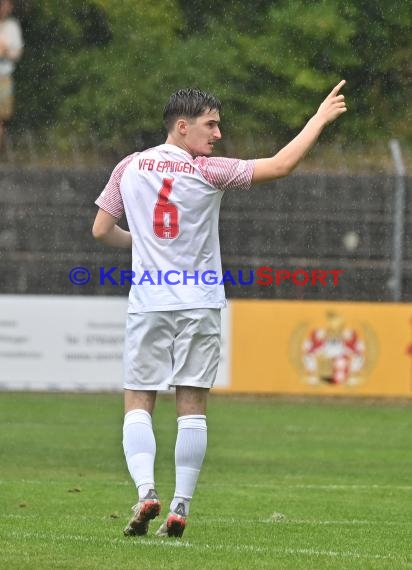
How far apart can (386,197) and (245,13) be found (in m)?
3.17

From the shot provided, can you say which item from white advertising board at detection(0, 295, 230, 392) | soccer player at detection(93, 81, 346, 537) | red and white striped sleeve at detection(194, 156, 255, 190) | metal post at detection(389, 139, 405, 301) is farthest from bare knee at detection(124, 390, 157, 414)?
metal post at detection(389, 139, 405, 301)

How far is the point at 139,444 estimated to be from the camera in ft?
21.4

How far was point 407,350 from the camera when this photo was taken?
17750 millimetres

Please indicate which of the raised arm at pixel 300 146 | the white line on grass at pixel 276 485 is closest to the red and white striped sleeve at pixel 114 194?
the raised arm at pixel 300 146

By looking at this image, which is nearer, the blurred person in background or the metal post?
the metal post

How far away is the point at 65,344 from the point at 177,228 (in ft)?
38.0

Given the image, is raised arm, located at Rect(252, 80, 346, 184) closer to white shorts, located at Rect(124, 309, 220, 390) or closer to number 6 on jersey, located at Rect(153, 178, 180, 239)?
number 6 on jersey, located at Rect(153, 178, 180, 239)

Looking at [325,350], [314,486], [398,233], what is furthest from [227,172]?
[398,233]

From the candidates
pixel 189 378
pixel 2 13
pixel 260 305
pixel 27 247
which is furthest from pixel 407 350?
pixel 189 378

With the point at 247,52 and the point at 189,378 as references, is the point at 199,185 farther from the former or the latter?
the point at 247,52

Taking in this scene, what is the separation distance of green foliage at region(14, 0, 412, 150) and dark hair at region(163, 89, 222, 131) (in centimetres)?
1345

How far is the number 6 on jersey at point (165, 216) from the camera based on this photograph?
6.56m

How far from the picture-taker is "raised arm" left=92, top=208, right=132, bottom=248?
6797mm

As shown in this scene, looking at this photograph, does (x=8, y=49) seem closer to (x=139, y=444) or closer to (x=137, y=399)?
(x=137, y=399)
